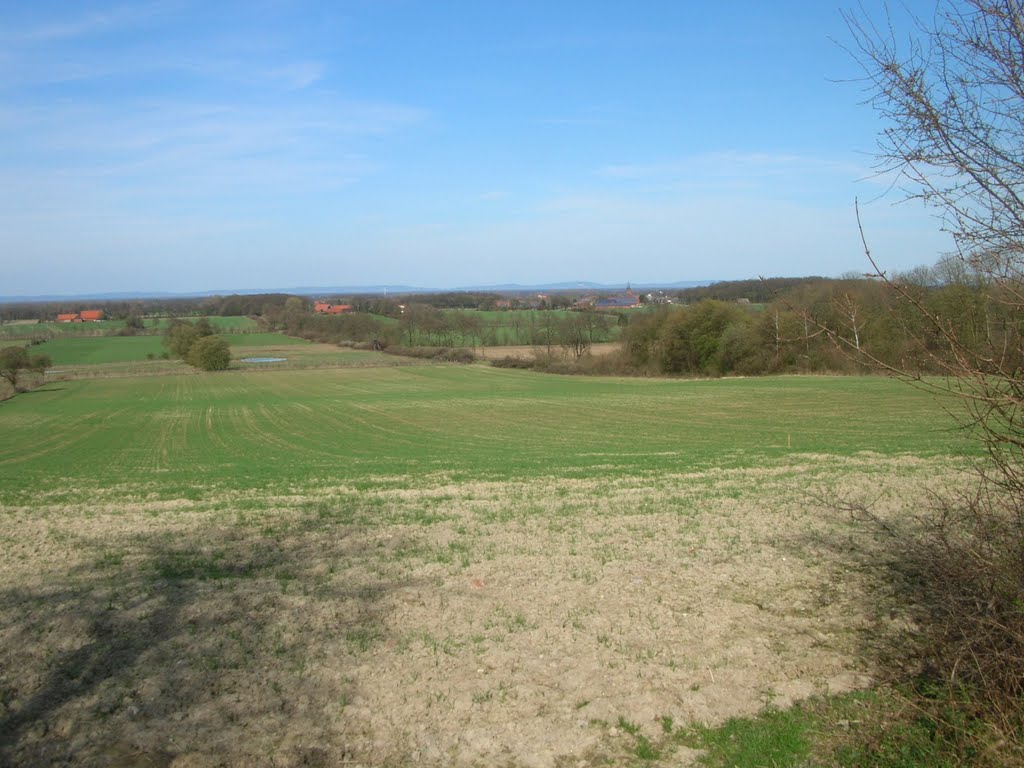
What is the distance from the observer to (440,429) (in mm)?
34750

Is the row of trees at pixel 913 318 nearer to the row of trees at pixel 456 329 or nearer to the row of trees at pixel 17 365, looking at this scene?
the row of trees at pixel 456 329

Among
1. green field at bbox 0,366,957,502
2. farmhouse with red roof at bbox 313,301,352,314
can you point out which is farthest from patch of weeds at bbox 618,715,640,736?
farmhouse with red roof at bbox 313,301,352,314

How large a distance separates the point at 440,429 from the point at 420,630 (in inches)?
1107

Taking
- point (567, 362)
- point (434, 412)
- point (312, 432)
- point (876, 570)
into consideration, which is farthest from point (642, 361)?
point (876, 570)

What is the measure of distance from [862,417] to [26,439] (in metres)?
39.7

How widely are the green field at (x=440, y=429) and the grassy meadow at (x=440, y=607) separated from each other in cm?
67

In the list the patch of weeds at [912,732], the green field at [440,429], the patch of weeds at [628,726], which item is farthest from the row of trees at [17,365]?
the patch of weeds at [912,732]

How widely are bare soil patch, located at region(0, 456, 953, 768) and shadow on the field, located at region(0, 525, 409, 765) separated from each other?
23 mm

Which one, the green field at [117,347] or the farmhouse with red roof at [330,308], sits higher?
the farmhouse with red roof at [330,308]

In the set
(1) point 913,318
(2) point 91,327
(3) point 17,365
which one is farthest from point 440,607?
(2) point 91,327

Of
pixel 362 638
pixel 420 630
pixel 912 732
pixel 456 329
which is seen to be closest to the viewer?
pixel 912 732

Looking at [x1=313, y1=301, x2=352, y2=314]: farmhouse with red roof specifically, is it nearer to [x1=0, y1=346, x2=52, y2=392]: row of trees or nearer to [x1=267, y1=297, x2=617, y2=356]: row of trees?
[x1=267, y1=297, x2=617, y2=356]: row of trees

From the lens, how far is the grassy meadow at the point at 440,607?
5145 millimetres

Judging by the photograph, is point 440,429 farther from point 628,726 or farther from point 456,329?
point 456,329
